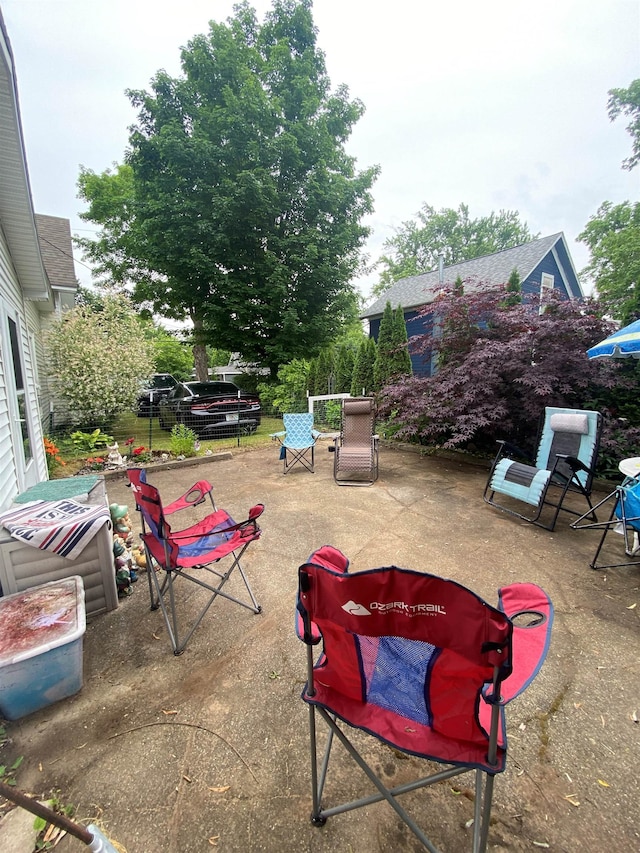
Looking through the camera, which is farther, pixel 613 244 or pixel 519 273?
pixel 613 244

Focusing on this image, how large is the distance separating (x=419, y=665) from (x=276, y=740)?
93 cm

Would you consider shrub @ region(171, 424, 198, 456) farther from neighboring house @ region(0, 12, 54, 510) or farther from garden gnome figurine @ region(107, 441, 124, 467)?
neighboring house @ region(0, 12, 54, 510)

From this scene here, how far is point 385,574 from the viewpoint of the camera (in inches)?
35.7

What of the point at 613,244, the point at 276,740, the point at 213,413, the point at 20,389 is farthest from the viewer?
the point at 613,244

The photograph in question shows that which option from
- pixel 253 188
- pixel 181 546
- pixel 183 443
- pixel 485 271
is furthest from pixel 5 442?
pixel 485 271

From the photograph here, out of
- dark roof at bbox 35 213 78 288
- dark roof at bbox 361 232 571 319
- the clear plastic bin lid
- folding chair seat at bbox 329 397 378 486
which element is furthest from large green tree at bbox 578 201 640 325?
dark roof at bbox 35 213 78 288

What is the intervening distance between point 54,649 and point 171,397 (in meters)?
8.68

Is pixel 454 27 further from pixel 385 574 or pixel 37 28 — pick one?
pixel 385 574

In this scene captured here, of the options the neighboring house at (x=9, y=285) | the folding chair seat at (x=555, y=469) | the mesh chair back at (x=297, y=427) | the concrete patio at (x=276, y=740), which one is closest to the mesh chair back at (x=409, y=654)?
the concrete patio at (x=276, y=740)

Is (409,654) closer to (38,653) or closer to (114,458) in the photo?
(38,653)

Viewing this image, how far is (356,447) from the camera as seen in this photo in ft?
18.7

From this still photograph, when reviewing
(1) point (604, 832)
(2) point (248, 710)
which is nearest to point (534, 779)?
(1) point (604, 832)

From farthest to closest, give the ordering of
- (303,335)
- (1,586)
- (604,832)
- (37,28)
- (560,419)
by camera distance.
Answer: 1. (303,335)
2. (560,419)
3. (37,28)
4. (1,586)
5. (604,832)

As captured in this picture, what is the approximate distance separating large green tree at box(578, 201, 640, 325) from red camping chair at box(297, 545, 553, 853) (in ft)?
50.6
